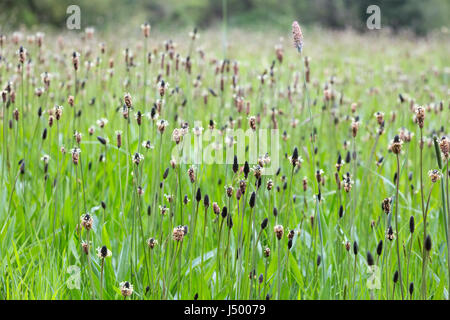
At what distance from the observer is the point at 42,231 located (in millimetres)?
2074

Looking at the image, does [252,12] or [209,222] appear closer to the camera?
[209,222]

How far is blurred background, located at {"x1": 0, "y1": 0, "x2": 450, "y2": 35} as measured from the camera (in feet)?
47.9

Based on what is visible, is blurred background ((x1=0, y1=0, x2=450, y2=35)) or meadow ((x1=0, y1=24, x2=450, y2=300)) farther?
blurred background ((x1=0, y1=0, x2=450, y2=35))

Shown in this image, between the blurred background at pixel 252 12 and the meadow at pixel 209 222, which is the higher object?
the blurred background at pixel 252 12

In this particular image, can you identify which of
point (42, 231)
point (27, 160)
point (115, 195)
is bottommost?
point (42, 231)

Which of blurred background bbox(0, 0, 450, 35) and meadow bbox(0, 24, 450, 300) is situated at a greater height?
blurred background bbox(0, 0, 450, 35)

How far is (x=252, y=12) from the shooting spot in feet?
72.4

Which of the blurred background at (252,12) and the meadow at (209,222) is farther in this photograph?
the blurred background at (252,12)

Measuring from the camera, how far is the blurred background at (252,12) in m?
14.6

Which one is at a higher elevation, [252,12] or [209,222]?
[252,12]
